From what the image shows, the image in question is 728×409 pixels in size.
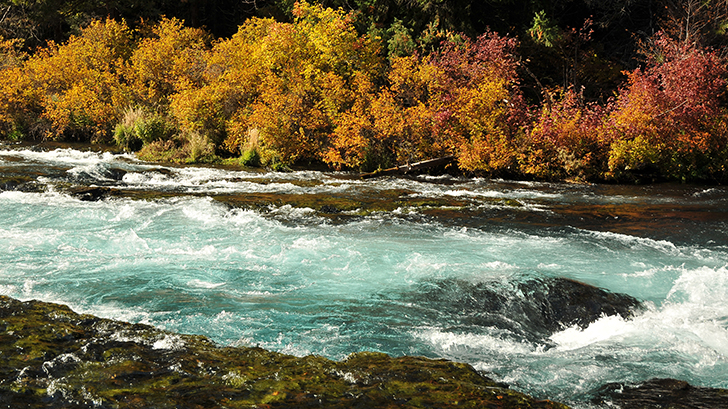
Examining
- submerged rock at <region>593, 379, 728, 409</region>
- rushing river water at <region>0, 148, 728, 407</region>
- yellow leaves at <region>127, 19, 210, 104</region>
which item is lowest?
rushing river water at <region>0, 148, 728, 407</region>

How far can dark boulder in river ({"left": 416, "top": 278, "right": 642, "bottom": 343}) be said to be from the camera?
557 centimetres

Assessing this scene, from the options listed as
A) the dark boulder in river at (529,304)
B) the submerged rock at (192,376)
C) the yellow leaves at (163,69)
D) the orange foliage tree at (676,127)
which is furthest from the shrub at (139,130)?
the submerged rock at (192,376)

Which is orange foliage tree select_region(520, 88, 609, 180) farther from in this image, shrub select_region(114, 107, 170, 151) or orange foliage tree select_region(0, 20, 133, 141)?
orange foliage tree select_region(0, 20, 133, 141)

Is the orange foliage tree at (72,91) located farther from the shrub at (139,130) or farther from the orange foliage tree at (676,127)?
the orange foliage tree at (676,127)

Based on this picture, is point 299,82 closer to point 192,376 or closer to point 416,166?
point 416,166

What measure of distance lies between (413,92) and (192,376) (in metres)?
15.5

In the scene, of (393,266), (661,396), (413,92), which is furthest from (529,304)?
(413,92)

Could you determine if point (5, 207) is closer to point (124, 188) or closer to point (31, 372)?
point (124, 188)

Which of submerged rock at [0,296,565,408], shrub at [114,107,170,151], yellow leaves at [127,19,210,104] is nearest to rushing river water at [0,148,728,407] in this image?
submerged rock at [0,296,565,408]

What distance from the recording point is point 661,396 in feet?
12.0

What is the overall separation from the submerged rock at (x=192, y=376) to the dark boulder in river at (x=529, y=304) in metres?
1.83

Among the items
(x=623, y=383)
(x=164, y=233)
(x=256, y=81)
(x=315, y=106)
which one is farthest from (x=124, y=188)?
(x=623, y=383)

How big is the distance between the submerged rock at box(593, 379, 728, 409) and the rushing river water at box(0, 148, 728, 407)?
19cm

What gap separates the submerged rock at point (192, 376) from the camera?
3.10 m
